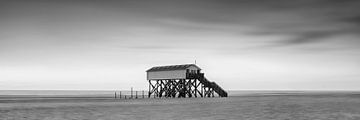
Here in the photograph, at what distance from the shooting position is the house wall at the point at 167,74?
2867 inches

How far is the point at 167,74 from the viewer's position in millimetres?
75438

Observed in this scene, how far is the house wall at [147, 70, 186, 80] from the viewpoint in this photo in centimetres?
7281

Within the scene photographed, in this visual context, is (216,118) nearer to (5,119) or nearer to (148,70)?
(5,119)

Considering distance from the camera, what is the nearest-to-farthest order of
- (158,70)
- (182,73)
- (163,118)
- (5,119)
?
(5,119), (163,118), (182,73), (158,70)

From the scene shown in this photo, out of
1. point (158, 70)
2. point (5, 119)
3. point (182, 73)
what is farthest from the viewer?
point (158, 70)

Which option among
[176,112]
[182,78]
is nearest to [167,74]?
[182,78]

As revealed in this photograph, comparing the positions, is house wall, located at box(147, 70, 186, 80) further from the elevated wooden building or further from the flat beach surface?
the flat beach surface

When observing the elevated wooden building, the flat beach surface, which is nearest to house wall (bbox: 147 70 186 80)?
the elevated wooden building

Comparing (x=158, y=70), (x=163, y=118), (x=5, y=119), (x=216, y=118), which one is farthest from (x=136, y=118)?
(x=158, y=70)

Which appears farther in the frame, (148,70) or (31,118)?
(148,70)

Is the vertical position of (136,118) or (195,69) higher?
(195,69)

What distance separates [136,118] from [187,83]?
43270mm

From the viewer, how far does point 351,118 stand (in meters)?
32.7

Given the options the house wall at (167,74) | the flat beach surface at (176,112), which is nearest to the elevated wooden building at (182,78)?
the house wall at (167,74)
